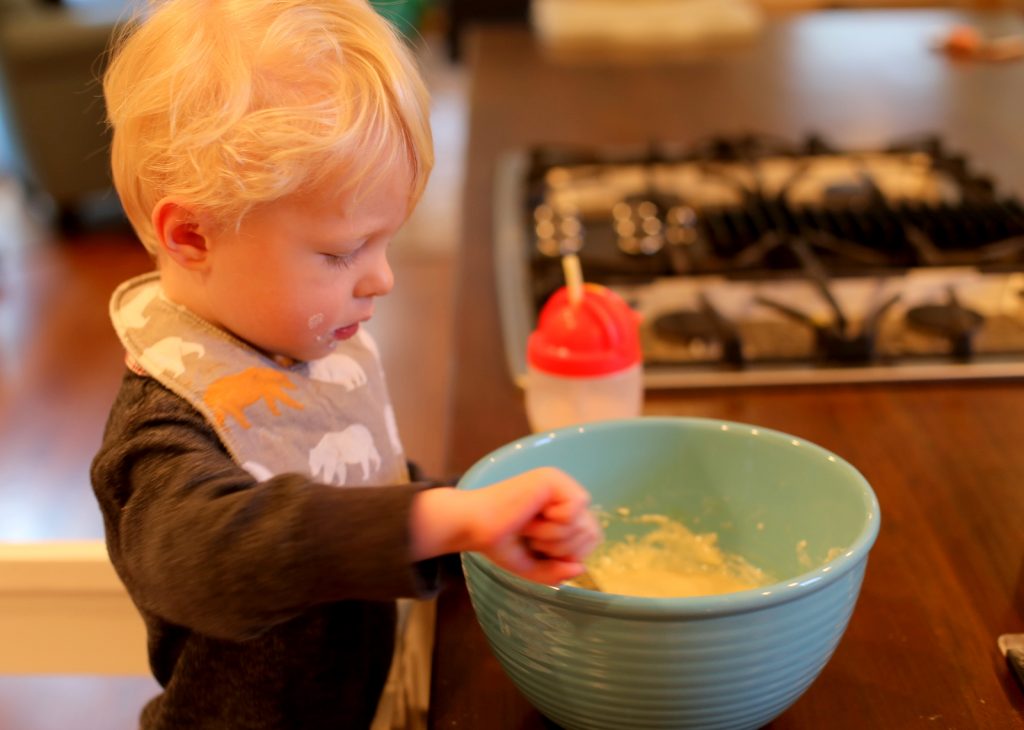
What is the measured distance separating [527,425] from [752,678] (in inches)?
16.9

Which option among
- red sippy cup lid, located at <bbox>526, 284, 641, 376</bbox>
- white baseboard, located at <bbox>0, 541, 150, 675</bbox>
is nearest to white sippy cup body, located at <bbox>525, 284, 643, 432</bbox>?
red sippy cup lid, located at <bbox>526, 284, 641, 376</bbox>

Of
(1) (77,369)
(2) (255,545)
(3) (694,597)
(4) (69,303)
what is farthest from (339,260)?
(4) (69,303)

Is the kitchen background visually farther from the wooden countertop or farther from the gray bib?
the gray bib

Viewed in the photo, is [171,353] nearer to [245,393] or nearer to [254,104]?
[245,393]

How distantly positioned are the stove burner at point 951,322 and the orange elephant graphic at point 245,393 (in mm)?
638

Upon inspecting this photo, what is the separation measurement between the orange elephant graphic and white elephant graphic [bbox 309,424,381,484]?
1.6 inches

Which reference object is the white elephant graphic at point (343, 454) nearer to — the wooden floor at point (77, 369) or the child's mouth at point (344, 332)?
the child's mouth at point (344, 332)

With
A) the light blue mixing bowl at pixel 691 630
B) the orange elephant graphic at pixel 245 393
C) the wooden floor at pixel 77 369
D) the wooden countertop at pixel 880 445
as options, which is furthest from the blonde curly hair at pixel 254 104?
the wooden floor at pixel 77 369

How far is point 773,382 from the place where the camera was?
40.4 inches

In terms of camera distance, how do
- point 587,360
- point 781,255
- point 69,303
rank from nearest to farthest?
point 587,360, point 781,255, point 69,303

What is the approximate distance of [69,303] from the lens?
11.3 feet

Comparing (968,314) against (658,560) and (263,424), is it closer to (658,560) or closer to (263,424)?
(658,560)

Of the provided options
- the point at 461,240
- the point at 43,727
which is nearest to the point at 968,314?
the point at 461,240

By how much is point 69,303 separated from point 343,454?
2918 millimetres
